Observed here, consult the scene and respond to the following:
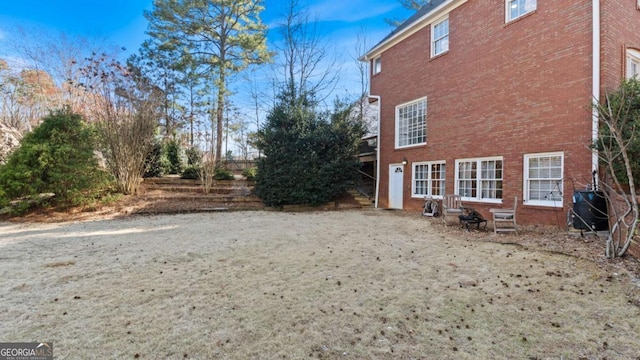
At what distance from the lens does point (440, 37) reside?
37.7 feet

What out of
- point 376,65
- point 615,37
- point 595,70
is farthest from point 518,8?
point 376,65

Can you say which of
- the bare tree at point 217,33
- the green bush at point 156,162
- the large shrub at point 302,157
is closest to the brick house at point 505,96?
the large shrub at point 302,157

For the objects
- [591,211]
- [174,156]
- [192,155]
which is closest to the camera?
[591,211]

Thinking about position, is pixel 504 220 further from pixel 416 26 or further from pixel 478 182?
pixel 416 26

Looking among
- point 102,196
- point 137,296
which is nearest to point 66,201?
point 102,196

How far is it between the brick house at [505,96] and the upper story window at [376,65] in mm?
1152

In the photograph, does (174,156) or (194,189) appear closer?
(194,189)

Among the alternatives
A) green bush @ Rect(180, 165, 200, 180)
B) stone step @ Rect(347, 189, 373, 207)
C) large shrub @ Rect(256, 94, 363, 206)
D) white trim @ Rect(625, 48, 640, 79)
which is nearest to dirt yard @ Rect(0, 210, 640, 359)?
white trim @ Rect(625, 48, 640, 79)

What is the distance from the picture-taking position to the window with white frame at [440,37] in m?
11.3

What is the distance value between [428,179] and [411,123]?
8.68ft

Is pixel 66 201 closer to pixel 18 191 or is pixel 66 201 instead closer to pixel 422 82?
pixel 18 191

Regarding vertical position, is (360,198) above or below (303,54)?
below

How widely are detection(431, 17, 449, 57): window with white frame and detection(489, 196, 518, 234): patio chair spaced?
22.1 feet

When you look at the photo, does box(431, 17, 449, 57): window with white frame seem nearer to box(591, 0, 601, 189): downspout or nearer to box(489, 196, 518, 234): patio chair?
box(591, 0, 601, 189): downspout
